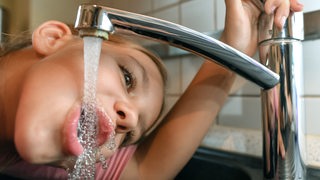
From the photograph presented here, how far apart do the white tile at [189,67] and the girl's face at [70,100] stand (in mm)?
188

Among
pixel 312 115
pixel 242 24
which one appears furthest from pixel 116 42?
pixel 312 115

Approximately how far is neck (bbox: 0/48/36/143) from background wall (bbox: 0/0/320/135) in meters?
0.08

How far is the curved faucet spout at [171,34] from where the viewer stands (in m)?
0.22

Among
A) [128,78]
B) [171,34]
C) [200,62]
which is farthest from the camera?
[200,62]

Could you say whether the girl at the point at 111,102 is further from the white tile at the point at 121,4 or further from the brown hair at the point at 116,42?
the white tile at the point at 121,4

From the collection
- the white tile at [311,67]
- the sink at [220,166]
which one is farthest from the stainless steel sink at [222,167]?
the white tile at [311,67]

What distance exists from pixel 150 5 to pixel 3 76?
1.05ft

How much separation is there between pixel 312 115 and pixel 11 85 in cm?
40

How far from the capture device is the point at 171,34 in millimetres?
254

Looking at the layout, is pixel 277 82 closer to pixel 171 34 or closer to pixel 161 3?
pixel 171 34

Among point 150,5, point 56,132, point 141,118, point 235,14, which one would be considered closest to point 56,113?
point 56,132

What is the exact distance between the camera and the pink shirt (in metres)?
0.49

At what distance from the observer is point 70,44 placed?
411mm

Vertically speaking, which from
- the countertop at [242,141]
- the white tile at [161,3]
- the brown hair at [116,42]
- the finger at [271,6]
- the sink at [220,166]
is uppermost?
the white tile at [161,3]
